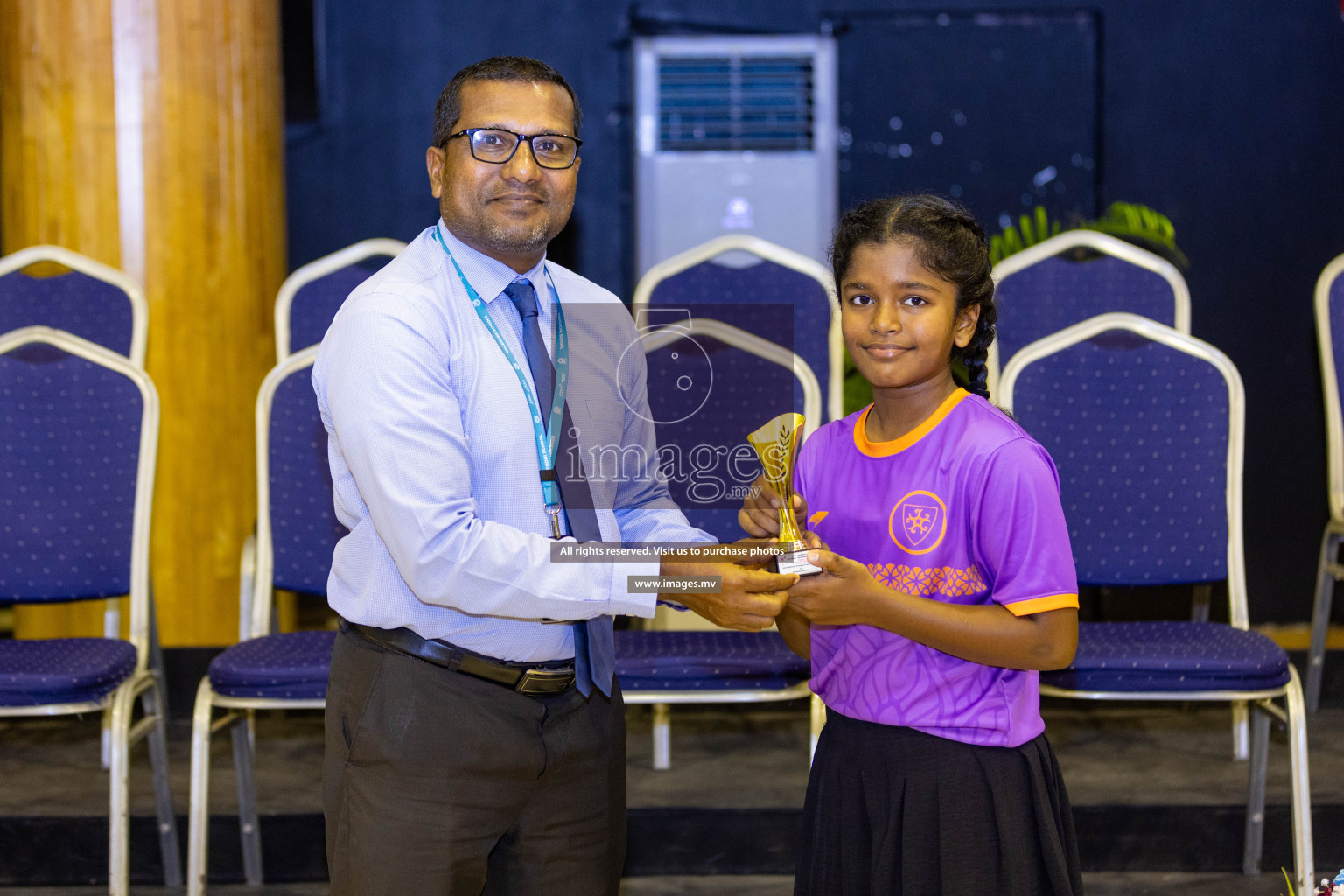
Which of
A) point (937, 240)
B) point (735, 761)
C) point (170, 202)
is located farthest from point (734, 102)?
point (937, 240)

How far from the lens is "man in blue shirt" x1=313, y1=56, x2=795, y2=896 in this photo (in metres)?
1.20

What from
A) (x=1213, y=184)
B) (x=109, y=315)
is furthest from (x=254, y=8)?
(x=1213, y=184)

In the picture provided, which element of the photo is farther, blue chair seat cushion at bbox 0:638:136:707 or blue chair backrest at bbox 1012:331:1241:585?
blue chair backrest at bbox 1012:331:1241:585

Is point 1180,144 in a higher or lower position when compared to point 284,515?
higher

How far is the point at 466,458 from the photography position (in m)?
1.23

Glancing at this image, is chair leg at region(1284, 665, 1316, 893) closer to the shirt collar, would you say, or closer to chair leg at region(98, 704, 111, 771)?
the shirt collar

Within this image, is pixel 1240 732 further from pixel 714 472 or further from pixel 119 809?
pixel 119 809

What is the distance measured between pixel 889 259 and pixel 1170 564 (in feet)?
4.90

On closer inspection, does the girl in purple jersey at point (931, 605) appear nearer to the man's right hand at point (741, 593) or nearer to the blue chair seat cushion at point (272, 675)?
the man's right hand at point (741, 593)

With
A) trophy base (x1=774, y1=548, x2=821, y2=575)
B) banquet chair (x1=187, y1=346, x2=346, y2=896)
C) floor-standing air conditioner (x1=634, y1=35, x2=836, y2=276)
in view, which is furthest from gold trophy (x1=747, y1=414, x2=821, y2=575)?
floor-standing air conditioner (x1=634, y1=35, x2=836, y2=276)

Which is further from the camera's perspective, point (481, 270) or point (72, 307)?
point (72, 307)

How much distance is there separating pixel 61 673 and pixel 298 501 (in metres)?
0.54

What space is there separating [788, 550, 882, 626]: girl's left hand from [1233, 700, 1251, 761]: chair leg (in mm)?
1795

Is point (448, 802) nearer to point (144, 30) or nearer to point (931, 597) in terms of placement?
point (931, 597)
